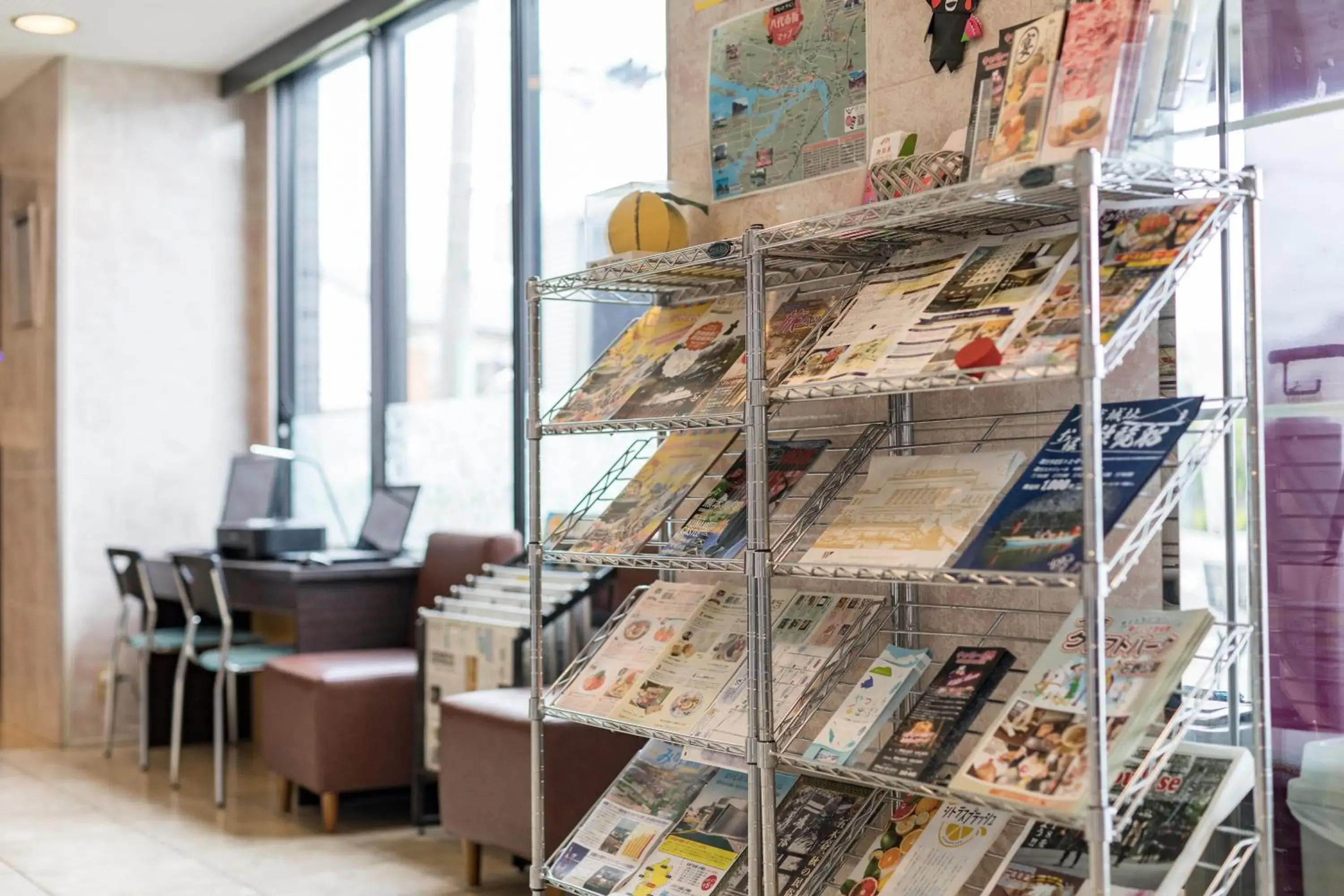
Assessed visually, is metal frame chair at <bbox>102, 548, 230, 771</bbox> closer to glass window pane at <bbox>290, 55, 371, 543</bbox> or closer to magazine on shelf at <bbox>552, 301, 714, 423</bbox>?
glass window pane at <bbox>290, 55, 371, 543</bbox>

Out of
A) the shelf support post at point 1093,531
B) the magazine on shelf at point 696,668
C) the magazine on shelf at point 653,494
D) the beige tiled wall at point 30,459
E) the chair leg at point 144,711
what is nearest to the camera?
the shelf support post at point 1093,531

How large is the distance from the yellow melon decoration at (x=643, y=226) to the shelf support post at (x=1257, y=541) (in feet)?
3.71

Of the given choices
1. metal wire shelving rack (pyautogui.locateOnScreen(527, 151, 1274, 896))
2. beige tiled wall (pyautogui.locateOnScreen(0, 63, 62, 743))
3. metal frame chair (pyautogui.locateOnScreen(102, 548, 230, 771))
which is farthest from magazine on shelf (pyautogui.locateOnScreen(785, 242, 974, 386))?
beige tiled wall (pyautogui.locateOnScreen(0, 63, 62, 743))

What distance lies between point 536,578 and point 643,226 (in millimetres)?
743

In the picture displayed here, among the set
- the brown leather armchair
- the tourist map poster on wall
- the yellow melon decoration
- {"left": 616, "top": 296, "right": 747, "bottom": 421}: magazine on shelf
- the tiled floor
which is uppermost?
the tourist map poster on wall

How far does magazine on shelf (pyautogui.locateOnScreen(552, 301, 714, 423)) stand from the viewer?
2.73 m

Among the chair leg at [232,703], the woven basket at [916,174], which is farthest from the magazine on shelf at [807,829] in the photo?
the chair leg at [232,703]

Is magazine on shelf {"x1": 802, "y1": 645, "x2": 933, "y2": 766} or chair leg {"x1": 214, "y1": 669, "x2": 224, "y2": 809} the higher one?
magazine on shelf {"x1": 802, "y1": 645, "x2": 933, "y2": 766}

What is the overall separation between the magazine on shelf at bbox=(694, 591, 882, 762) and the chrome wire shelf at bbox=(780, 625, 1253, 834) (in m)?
0.25

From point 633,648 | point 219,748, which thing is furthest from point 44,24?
point 633,648

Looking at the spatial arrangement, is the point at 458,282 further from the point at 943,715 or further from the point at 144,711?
the point at 943,715

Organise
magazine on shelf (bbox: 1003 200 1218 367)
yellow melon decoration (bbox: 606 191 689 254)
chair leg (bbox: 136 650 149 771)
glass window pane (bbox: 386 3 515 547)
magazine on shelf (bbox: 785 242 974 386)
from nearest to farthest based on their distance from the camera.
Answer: magazine on shelf (bbox: 1003 200 1218 367) < magazine on shelf (bbox: 785 242 974 386) < yellow melon decoration (bbox: 606 191 689 254) < glass window pane (bbox: 386 3 515 547) < chair leg (bbox: 136 650 149 771)

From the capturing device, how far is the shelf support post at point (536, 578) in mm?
2744

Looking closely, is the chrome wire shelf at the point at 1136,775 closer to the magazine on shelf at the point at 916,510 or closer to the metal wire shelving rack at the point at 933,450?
the metal wire shelving rack at the point at 933,450
